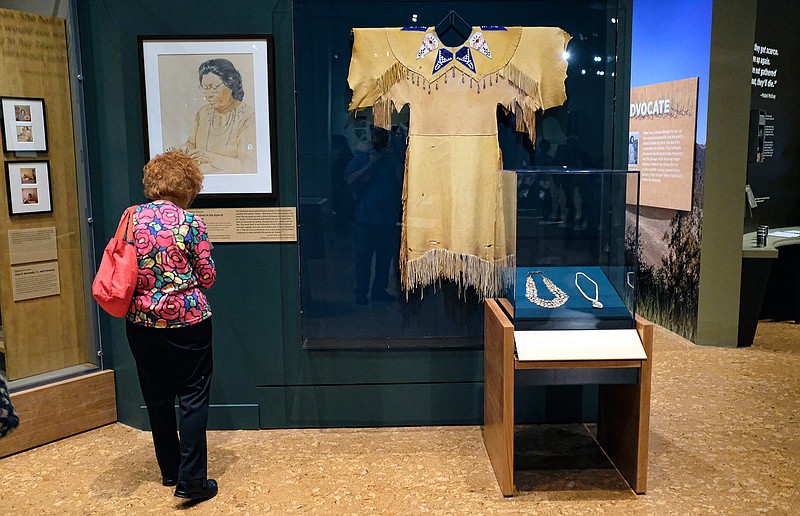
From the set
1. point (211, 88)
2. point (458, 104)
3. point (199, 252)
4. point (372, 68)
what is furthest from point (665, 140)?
point (199, 252)

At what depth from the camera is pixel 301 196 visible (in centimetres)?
362

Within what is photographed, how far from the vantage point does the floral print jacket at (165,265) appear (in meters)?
2.70

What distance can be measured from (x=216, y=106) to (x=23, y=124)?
0.92 meters

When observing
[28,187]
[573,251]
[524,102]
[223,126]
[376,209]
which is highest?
[524,102]

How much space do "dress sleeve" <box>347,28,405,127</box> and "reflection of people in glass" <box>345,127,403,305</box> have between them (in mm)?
177

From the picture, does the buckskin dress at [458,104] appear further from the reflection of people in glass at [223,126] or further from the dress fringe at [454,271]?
the reflection of people in glass at [223,126]

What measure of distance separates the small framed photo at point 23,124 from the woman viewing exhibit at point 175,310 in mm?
1056

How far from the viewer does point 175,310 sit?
8.98 ft

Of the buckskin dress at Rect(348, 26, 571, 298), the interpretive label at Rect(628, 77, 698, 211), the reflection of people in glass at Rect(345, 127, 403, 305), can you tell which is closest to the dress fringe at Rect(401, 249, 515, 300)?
the buckskin dress at Rect(348, 26, 571, 298)

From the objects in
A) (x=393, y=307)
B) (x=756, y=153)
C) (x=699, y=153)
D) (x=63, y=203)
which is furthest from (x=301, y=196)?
(x=756, y=153)

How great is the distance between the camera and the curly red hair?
9.14 feet

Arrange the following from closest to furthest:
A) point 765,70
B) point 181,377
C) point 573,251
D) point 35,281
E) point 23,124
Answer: point 181,377 < point 573,251 < point 23,124 < point 35,281 < point 765,70

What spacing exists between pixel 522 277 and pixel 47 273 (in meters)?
2.37

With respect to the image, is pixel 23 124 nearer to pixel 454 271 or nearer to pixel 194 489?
pixel 194 489
